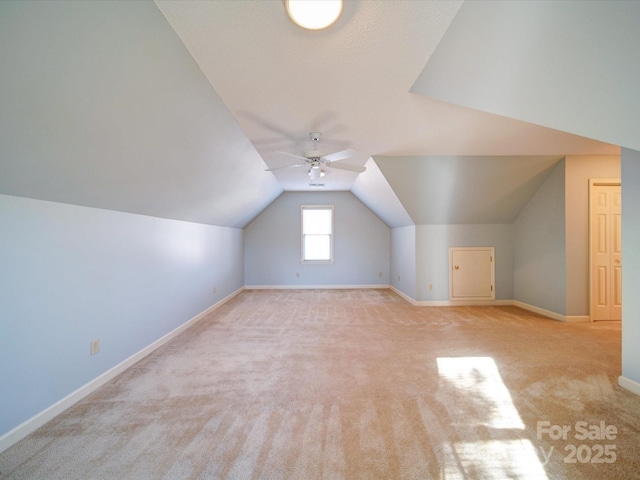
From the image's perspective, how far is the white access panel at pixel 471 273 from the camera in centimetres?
538

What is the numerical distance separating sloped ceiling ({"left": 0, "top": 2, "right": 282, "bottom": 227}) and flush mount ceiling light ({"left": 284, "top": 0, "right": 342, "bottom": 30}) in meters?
0.79

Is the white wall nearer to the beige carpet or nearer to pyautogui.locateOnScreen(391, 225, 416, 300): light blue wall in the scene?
the beige carpet

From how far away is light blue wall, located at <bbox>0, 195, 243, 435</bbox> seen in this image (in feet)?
5.82

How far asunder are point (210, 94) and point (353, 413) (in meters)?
2.82

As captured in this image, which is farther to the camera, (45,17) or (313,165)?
(313,165)

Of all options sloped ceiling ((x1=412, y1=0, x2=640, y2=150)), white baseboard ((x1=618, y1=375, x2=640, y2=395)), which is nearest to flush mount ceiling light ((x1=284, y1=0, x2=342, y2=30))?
sloped ceiling ((x1=412, y1=0, x2=640, y2=150))

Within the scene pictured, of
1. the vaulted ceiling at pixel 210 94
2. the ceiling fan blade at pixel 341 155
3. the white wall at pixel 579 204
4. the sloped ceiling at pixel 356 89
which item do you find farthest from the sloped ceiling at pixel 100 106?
the white wall at pixel 579 204

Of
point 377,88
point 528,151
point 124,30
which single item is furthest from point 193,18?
point 528,151

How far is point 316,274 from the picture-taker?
7480 millimetres

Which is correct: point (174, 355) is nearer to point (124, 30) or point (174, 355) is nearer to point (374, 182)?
point (124, 30)

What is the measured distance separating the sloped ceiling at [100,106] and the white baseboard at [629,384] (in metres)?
4.30

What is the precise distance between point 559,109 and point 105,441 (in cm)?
364

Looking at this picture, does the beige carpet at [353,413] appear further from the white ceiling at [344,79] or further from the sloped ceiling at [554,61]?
the white ceiling at [344,79]

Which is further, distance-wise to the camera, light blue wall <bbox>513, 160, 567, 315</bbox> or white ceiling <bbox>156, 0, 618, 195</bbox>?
light blue wall <bbox>513, 160, 567, 315</bbox>
